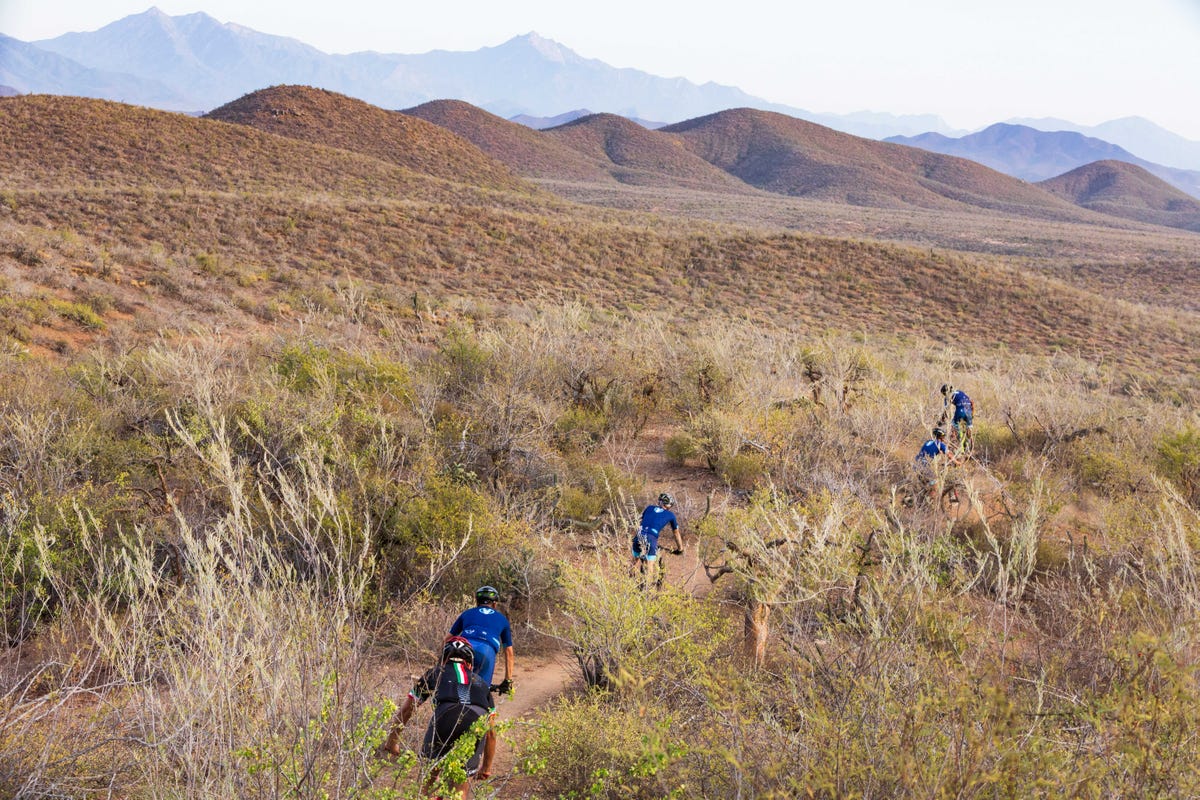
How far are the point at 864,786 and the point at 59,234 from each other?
76.9 feet

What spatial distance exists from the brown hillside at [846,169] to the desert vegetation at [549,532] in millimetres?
76645

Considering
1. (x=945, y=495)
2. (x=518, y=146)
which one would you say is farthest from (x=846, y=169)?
(x=945, y=495)

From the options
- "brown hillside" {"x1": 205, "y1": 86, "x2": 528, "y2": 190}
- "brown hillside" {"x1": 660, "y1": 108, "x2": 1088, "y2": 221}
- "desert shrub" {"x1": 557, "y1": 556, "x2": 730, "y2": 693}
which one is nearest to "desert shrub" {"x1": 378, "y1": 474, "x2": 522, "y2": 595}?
"desert shrub" {"x1": 557, "y1": 556, "x2": 730, "y2": 693}

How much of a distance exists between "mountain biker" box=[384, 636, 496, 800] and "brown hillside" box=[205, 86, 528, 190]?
4960 cm

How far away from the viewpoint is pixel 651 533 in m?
6.72

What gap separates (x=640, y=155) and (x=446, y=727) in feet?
351

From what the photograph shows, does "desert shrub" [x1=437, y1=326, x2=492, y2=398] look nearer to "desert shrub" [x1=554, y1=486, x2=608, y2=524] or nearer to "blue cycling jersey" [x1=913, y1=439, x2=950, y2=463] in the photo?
"desert shrub" [x1=554, y1=486, x2=608, y2=524]

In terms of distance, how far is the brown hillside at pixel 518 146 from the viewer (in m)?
87.8

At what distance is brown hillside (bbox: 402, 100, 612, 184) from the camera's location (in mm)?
87812

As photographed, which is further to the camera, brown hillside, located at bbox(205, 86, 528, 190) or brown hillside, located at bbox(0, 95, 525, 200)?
brown hillside, located at bbox(205, 86, 528, 190)

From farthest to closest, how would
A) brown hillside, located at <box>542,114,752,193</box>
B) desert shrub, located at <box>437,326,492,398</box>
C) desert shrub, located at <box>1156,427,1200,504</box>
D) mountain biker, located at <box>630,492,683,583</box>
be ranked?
1. brown hillside, located at <box>542,114,752,193</box>
2. desert shrub, located at <box>437,326,492,398</box>
3. desert shrub, located at <box>1156,427,1200,504</box>
4. mountain biker, located at <box>630,492,683,583</box>

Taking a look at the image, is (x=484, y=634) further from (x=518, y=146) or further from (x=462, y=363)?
(x=518, y=146)

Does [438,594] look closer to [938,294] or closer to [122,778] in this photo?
[122,778]

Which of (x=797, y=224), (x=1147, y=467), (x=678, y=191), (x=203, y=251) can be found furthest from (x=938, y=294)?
(x=678, y=191)
